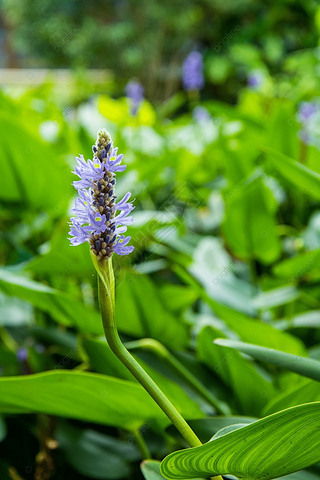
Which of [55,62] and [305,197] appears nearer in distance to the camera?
[305,197]

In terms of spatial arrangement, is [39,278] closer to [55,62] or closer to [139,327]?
[139,327]

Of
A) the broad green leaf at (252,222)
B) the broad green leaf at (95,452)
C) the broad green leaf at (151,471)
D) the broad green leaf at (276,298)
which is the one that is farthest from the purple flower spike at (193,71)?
the broad green leaf at (151,471)

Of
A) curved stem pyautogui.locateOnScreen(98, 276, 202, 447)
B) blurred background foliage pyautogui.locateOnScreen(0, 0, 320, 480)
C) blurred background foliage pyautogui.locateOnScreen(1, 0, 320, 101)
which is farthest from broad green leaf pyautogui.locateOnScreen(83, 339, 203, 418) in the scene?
blurred background foliage pyautogui.locateOnScreen(1, 0, 320, 101)

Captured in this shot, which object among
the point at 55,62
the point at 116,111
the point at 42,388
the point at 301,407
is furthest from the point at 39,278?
the point at 55,62

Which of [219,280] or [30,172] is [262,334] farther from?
[30,172]

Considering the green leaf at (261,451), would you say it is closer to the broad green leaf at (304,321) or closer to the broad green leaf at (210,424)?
the broad green leaf at (210,424)

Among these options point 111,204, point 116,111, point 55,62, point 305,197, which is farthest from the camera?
point 55,62
